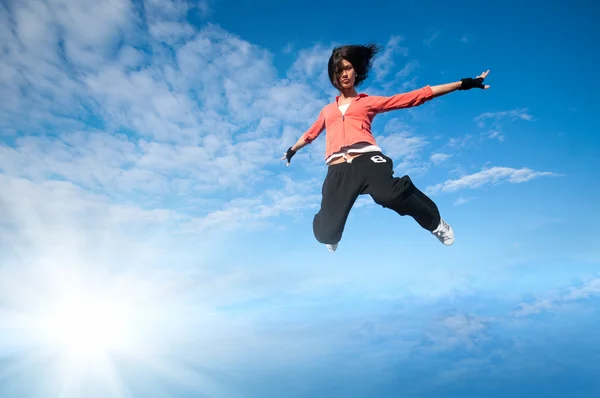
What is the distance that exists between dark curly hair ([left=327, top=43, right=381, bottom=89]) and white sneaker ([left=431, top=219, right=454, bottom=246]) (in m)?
2.20

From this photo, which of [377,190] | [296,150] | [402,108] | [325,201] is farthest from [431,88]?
[296,150]

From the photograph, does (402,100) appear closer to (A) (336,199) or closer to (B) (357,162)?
(B) (357,162)

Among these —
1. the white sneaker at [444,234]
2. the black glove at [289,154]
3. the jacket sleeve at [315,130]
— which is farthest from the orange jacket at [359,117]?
the white sneaker at [444,234]

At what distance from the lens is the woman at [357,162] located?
14.6ft

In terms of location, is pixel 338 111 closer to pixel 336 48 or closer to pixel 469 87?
pixel 336 48

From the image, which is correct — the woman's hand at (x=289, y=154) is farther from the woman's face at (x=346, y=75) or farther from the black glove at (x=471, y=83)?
the black glove at (x=471, y=83)

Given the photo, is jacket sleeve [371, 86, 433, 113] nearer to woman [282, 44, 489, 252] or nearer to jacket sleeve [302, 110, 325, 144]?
woman [282, 44, 489, 252]

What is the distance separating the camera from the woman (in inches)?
175

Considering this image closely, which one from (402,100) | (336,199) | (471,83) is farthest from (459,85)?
(336,199)

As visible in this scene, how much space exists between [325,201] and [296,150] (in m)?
1.34

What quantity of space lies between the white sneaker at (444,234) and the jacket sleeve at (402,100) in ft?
4.92

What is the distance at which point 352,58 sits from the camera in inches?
193

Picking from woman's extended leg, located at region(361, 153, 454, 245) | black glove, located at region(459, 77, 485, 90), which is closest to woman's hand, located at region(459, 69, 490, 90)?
black glove, located at region(459, 77, 485, 90)

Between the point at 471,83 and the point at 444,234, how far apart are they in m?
1.80
